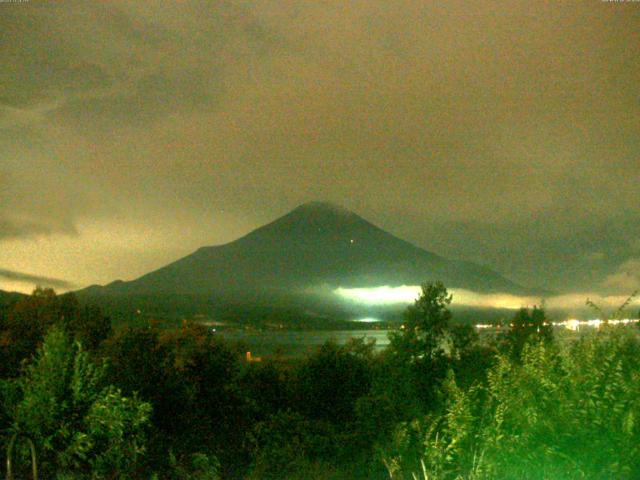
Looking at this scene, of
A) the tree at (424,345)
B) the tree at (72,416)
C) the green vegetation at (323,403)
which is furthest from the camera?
the tree at (424,345)

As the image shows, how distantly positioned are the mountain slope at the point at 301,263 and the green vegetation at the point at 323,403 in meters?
59.2

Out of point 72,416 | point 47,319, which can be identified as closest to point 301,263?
point 47,319

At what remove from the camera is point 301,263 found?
387 ft

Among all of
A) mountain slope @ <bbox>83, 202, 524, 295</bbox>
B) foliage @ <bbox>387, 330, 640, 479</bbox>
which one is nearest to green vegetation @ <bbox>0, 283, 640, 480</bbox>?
foliage @ <bbox>387, 330, 640, 479</bbox>

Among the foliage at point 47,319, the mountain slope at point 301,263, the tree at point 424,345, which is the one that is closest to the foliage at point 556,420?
the tree at point 424,345

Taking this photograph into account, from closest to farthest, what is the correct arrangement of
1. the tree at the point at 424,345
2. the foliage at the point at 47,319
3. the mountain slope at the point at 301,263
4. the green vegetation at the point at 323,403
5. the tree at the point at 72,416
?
the green vegetation at the point at 323,403
the tree at the point at 72,416
the tree at the point at 424,345
the foliage at the point at 47,319
the mountain slope at the point at 301,263

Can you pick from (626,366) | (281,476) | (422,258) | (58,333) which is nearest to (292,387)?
(281,476)

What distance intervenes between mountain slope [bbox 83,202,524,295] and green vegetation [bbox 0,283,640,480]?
2330 inches

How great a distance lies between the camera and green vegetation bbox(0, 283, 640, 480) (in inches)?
189

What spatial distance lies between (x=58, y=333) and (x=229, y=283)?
101379 millimetres

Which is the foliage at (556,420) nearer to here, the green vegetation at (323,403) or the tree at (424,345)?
the green vegetation at (323,403)

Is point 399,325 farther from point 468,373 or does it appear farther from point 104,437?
point 104,437

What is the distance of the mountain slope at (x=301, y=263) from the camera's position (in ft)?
302

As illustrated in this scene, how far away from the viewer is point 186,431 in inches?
547
